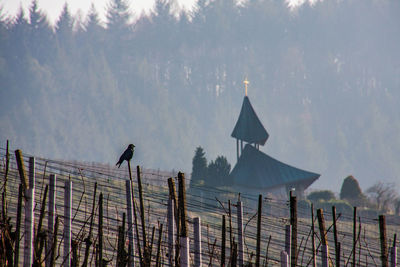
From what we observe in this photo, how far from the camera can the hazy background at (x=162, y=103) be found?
167m

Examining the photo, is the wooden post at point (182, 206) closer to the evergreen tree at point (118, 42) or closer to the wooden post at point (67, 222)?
the wooden post at point (67, 222)

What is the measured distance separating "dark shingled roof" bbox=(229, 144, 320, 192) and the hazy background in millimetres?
72522

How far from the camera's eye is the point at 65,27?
19462 cm

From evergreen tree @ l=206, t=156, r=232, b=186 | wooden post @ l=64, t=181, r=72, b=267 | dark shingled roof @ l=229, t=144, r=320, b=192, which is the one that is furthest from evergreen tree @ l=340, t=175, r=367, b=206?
wooden post @ l=64, t=181, r=72, b=267

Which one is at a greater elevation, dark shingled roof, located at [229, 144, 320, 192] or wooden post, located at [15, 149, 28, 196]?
dark shingled roof, located at [229, 144, 320, 192]

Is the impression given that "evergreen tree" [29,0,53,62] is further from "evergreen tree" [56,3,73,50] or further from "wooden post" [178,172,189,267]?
"wooden post" [178,172,189,267]

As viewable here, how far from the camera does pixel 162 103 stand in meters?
185

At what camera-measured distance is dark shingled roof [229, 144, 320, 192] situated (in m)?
81.7

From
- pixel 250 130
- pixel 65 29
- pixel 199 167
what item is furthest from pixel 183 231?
pixel 65 29

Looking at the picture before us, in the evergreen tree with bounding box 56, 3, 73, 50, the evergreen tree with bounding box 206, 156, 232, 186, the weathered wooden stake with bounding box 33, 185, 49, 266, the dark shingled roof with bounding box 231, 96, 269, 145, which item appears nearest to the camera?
the weathered wooden stake with bounding box 33, 185, 49, 266

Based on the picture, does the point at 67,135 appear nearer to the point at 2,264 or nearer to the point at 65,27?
the point at 65,27

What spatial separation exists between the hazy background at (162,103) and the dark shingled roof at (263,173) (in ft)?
238

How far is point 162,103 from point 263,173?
103 metres

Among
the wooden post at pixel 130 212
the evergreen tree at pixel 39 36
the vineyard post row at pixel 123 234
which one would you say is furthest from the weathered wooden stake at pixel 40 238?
the evergreen tree at pixel 39 36
